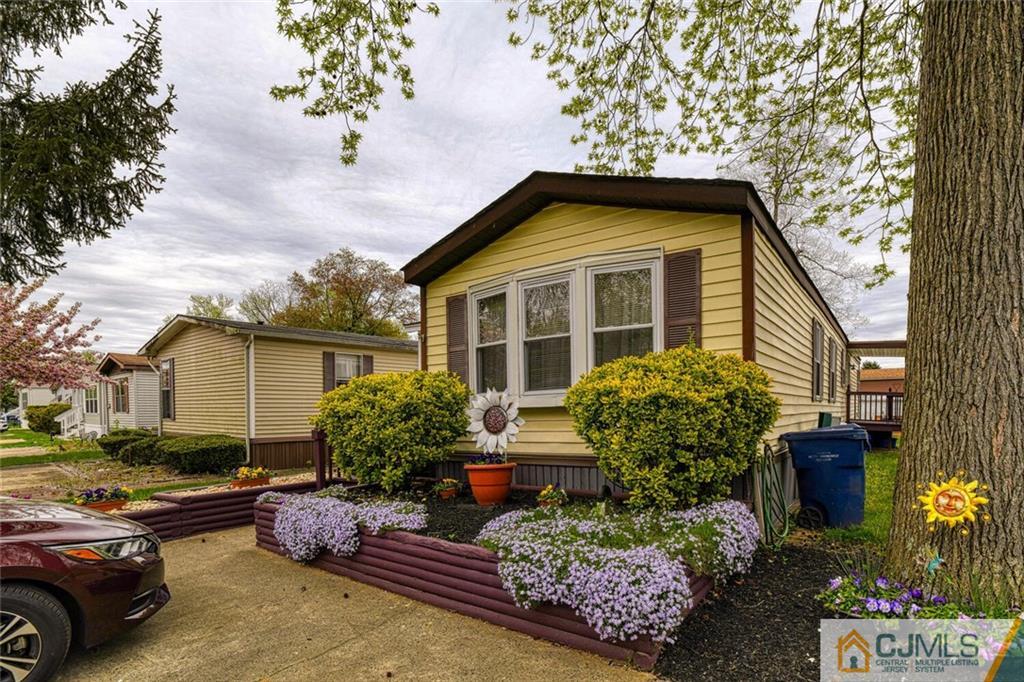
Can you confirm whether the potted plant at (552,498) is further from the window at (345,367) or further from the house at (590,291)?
the window at (345,367)

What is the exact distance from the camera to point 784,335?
A: 6180 millimetres

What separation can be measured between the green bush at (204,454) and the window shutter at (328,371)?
96.8 inches

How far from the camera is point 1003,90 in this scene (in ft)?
9.82

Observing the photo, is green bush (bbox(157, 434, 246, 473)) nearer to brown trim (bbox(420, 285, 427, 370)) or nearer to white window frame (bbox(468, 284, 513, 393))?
brown trim (bbox(420, 285, 427, 370))

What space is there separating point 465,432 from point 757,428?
3399 mm

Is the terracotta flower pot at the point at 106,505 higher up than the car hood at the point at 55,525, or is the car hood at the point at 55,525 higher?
the car hood at the point at 55,525

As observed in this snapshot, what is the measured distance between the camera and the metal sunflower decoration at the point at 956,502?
9.25ft

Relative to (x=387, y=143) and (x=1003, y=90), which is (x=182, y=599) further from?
(x=387, y=143)

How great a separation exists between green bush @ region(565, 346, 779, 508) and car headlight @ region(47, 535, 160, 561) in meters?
3.36

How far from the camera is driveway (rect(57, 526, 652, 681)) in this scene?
288 cm

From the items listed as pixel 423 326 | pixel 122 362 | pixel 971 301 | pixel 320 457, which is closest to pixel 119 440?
pixel 122 362

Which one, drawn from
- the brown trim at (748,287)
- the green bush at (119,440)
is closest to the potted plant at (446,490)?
the brown trim at (748,287)

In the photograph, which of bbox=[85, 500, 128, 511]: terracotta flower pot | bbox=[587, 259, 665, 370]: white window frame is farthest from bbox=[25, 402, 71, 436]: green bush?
bbox=[587, 259, 665, 370]: white window frame

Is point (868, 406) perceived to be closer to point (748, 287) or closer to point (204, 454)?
point (748, 287)
